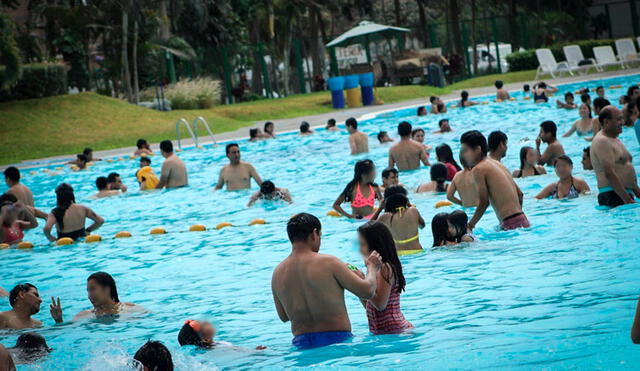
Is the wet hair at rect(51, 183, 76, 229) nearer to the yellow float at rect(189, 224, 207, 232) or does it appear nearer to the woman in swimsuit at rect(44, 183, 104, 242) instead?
the woman in swimsuit at rect(44, 183, 104, 242)

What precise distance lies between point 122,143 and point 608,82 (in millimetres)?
17402

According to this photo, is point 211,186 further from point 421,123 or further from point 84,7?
point 84,7

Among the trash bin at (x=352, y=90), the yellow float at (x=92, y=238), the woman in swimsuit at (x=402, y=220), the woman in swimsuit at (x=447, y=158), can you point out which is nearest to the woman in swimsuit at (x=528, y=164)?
the woman in swimsuit at (x=447, y=158)

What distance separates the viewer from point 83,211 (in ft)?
40.0

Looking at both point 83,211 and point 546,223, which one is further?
point 83,211

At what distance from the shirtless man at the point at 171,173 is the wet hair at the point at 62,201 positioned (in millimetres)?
3651

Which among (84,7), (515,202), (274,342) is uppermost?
(84,7)

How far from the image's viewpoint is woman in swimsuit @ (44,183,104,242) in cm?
1198

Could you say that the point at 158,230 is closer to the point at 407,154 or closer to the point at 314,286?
the point at 407,154

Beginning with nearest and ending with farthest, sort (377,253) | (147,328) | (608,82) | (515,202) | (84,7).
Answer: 1. (377,253)
2. (147,328)
3. (515,202)
4. (608,82)
5. (84,7)

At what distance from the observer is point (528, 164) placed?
1279cm

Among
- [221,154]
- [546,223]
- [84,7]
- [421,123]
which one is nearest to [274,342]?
[546,223]

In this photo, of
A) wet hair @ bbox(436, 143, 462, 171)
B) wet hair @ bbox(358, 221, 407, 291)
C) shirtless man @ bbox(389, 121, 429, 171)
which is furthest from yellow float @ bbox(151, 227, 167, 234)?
wet hair @ bbox(358, 221, 407, 291)

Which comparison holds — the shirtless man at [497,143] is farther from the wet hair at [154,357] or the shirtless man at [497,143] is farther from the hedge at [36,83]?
the hedge at [36,83]
